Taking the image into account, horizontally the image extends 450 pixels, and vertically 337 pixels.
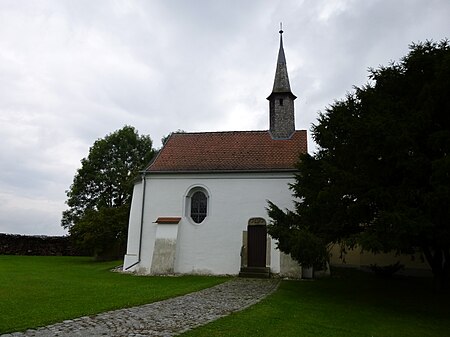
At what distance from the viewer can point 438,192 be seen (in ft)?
29.9

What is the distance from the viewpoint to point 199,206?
787 inches

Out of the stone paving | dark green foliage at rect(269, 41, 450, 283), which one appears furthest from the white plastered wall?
the stone paving

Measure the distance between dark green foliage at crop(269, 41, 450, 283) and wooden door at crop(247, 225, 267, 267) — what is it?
5181mm

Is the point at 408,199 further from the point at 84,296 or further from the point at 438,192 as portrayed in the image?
the point at 84,296

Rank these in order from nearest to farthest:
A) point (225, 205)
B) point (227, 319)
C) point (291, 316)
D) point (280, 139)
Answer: point (227, 319) < point (291, 316) < point (225, 205) < point (280, 139)

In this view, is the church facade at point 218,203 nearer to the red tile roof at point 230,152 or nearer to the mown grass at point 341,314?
the red tile roof at point 230,152

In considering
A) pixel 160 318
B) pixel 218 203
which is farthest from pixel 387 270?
pixel 160 318

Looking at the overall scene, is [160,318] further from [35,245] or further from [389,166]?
[35,245]

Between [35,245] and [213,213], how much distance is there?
23.6 metres

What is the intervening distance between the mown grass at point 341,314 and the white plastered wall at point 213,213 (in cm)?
437

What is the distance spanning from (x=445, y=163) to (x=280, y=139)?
12543mm

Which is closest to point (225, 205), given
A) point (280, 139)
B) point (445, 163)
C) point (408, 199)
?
point (280, 139)

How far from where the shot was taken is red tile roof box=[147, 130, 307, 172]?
19.6 m

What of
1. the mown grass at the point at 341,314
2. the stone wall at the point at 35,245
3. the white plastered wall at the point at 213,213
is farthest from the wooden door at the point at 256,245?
the stone wall at the point at 35,245
